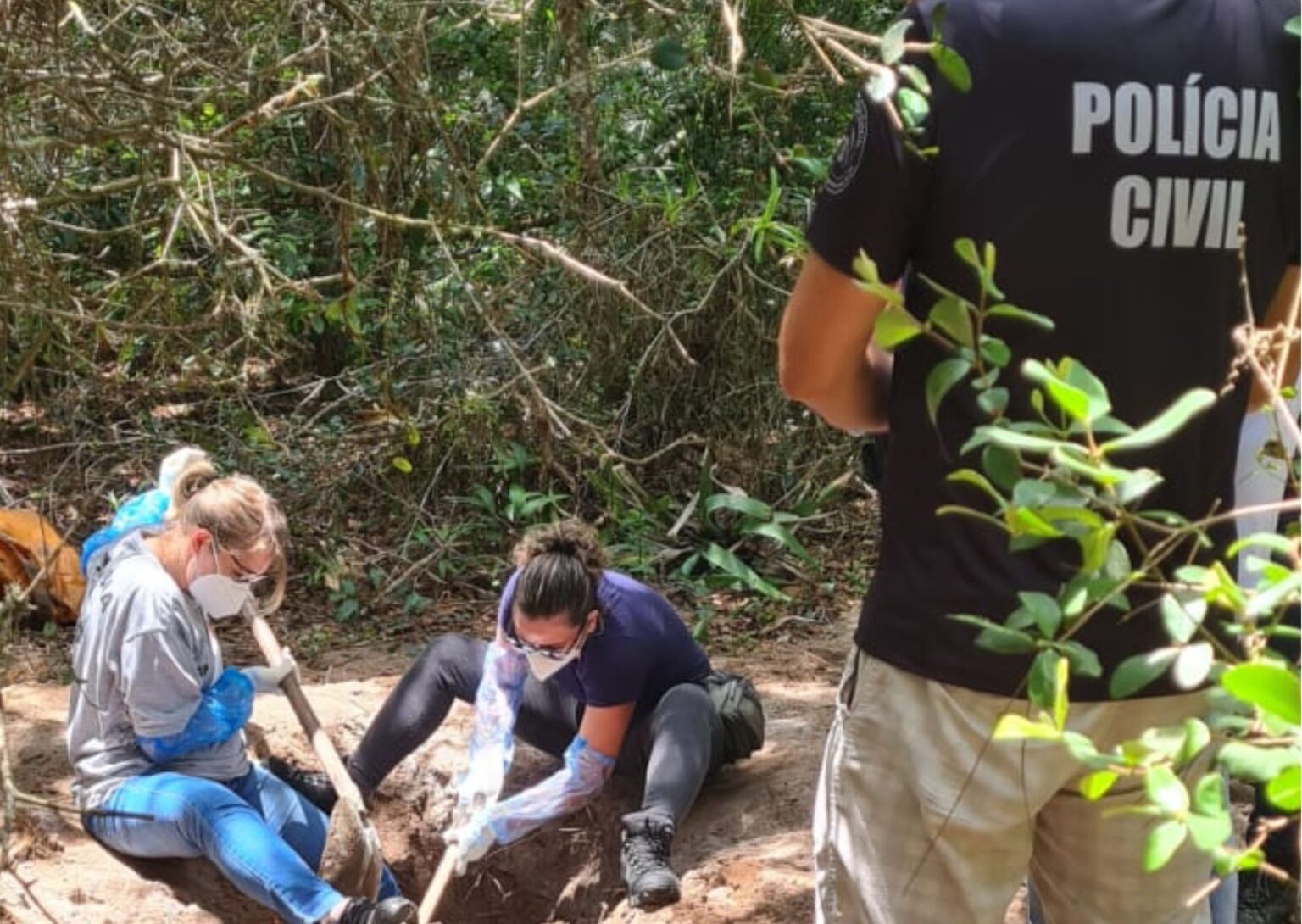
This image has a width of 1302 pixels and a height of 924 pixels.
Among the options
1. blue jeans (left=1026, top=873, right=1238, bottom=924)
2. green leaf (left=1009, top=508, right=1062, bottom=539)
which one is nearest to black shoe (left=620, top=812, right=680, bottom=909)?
blue jeans (left=1026, top=873, right=1238, bottom=924)

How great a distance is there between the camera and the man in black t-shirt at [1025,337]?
75.0 inches

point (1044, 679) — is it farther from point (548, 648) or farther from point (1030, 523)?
point (548, 648)

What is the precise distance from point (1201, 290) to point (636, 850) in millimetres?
2723

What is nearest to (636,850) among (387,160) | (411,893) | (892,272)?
(411,893)

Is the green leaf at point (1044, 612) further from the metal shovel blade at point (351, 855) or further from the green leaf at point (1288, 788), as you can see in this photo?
the metal shovel blade at point (351, 855)

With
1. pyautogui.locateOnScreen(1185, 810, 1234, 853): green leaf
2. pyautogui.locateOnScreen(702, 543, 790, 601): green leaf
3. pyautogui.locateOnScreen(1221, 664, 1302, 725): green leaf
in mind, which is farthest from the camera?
pyautogui.locateOnScreen(702, 543, 790, 601): green leaf

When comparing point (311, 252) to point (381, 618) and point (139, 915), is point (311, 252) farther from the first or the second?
point (139, 915)

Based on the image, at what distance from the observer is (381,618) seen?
6617mm

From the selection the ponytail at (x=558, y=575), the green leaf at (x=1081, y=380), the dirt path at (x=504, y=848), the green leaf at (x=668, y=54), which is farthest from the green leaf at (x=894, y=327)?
the ponytail at (x=558, y=575)

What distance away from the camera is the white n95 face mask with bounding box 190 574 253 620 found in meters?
4.31

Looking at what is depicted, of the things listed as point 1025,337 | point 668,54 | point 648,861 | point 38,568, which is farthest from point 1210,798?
point 38,568

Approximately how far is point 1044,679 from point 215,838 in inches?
133

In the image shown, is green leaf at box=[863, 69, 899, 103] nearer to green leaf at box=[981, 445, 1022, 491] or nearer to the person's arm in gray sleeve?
green leaf at box=[981, 445, 1022, 491]

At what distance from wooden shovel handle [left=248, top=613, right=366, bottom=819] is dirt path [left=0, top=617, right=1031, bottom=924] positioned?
382 mm
